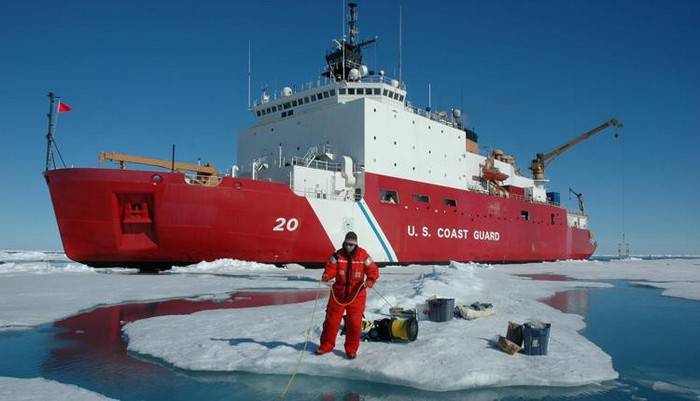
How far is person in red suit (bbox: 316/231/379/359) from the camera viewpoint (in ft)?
14.2

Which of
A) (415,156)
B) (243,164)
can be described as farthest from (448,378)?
(243,164)

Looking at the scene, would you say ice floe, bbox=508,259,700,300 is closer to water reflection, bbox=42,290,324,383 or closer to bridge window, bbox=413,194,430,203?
bridge window, bbox=413,194,430,203

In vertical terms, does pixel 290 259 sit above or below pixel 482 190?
below

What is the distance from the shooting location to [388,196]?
1778 centimetres

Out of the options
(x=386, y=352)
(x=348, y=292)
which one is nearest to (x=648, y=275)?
(x=386, y=352)

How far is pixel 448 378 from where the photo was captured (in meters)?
3.79

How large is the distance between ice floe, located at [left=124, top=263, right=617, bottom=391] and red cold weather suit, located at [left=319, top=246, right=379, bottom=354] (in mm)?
192

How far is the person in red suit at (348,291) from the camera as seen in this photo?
4.32 metres

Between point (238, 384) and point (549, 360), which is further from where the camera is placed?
point (549, 360)

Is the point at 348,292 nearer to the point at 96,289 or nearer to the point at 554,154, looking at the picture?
the point at 96,289

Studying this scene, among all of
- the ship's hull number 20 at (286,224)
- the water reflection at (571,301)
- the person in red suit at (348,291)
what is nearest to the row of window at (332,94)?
the ship's hull number 20 at (286,224)

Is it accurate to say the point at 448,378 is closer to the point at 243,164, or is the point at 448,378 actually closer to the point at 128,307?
the point at 128,307

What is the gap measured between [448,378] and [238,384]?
5.70 ft

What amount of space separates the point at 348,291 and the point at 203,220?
9802mm
